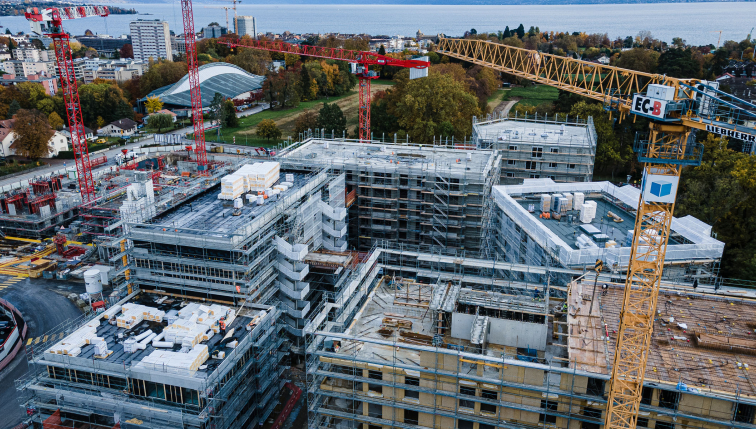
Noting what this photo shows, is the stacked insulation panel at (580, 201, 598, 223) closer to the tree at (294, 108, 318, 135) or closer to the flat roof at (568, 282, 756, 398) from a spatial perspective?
the flat roof at (568, 282, 756, 398)

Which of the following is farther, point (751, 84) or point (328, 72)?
point (328, 72)

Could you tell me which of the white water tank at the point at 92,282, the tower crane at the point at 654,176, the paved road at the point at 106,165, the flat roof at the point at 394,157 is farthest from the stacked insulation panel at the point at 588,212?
the paved road at the point at 106,165

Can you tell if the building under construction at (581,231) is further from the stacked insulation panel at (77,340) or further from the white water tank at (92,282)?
the white water tank at (92,282)

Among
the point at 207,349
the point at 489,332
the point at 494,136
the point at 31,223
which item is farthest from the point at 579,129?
→ the point at 31,223

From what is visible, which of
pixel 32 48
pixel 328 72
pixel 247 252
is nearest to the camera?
pixel 247 252

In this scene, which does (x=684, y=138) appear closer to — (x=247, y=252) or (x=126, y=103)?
(x=247, y=252)

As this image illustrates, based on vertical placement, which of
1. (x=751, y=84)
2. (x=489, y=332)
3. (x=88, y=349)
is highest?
(x=751, y=84)

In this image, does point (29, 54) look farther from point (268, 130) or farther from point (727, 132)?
point (727, 132)

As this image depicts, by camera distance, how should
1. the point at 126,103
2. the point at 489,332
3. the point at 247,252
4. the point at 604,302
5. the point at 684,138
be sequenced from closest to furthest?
the point at 684,138 → the point at 489,332 → the point at 604,302 → the point at 247,252 → the point at 126,103

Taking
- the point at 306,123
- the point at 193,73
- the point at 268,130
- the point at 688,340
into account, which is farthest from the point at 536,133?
the point at 193,73
